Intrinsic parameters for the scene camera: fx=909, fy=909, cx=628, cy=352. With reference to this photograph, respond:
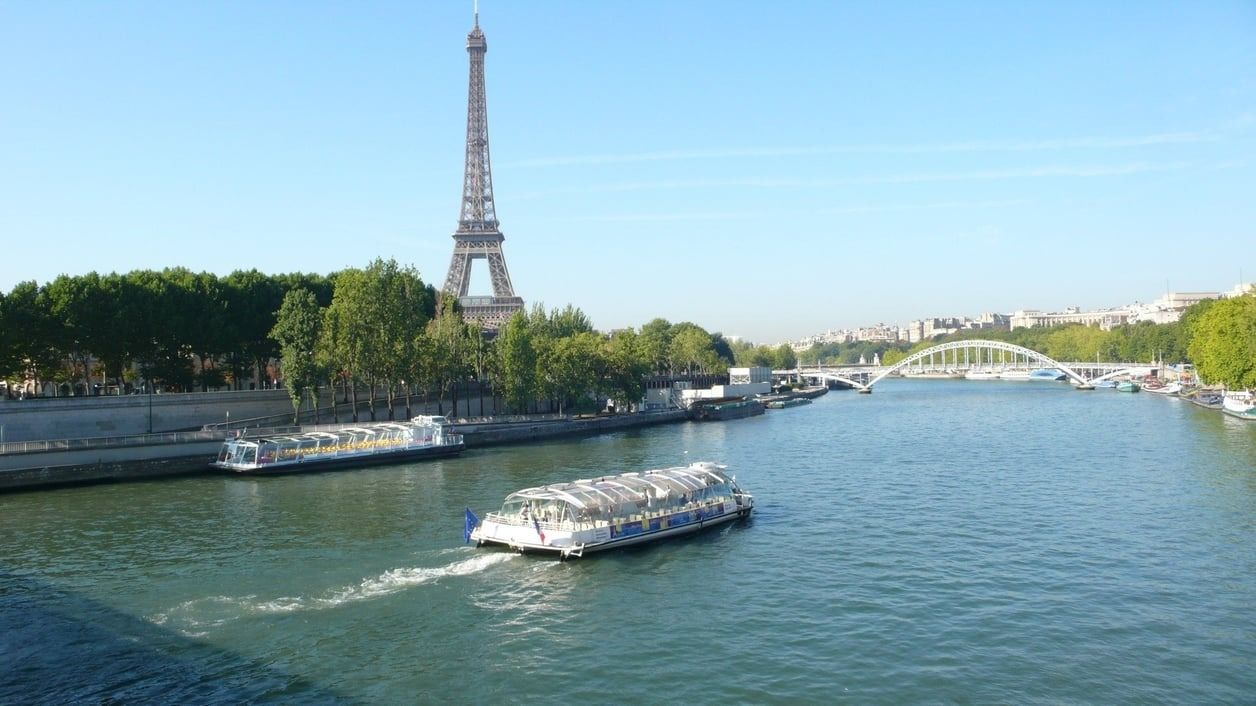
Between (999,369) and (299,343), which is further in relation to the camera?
(999,369)

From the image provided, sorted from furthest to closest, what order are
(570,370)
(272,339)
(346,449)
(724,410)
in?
1. (724,410)
2. (570,370)
3. (272,339)
4. (346,449)

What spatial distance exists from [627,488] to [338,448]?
82.7ft


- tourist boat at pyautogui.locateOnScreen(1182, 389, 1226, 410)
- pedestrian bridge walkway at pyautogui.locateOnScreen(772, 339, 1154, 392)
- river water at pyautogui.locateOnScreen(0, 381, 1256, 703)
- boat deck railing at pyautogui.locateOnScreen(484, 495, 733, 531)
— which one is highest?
pedestrian bridge walkway at pyautogui.locateOnScreen(772, 339, 1154, 392)

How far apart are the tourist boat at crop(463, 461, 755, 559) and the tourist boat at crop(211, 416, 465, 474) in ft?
71.9

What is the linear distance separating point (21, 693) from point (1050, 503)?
32027 millimetres

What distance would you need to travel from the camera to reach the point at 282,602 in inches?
851

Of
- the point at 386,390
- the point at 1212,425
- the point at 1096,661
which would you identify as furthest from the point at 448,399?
the point at 1096,661

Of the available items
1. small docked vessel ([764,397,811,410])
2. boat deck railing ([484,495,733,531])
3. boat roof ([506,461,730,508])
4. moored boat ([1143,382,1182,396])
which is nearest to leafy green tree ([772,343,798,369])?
small docked vessel ([764,397,811,410])

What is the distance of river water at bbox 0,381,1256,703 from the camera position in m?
17.1

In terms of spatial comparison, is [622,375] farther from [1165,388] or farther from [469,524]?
[1165,388]

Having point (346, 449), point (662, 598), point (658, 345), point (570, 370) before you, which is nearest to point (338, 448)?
point (346, 449)

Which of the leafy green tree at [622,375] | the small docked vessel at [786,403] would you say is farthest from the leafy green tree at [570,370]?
the small docked vessel at [786,403]

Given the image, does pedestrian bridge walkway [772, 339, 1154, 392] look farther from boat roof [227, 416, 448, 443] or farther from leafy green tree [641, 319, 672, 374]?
boat roof [227, 416, 448, 443]

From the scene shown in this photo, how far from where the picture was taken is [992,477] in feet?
135
